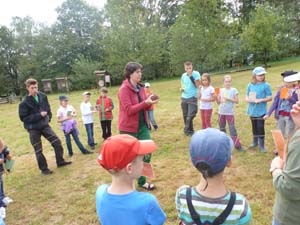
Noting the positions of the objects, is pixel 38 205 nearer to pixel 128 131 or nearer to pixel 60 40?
pixel 128 131

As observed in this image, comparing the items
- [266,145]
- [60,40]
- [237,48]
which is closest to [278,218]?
[266,145]

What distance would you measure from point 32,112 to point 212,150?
13.9ft

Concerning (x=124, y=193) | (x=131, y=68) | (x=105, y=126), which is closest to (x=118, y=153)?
(x=124, y=193)

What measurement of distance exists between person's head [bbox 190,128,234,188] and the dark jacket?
13.5 feet

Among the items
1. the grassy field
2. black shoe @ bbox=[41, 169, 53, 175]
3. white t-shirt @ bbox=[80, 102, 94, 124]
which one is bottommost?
the grassy field

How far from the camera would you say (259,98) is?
16.6 feet

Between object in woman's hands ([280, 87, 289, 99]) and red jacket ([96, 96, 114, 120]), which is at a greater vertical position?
object in woman's hands ([280, 87, 289, 99])

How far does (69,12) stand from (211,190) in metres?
40.1

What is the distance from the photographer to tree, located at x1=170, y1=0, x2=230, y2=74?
1947 cm

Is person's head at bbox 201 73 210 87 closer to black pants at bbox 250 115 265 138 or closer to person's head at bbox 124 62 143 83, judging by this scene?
black pants at bbox 250 115 265 138

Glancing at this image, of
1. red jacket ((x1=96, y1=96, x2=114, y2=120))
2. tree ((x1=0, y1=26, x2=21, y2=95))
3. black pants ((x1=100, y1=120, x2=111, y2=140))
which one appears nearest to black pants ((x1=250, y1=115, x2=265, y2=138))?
red jacket ((x1=96, y1=96, x2=114, y2=120))

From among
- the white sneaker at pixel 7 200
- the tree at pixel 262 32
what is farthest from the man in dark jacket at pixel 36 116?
the tree at pixel 262 32

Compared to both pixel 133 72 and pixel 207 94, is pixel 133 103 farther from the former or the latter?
pixel 207 94

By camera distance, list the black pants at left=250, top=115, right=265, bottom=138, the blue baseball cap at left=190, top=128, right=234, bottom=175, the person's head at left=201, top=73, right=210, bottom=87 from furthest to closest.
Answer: the person's head at left=201, top=73, right=210, bottom=87 < the black pants at left=250, top=115, right=265, bottom=138 < the blue baseball cap at left=190, top=128, right=234, bottom=175
